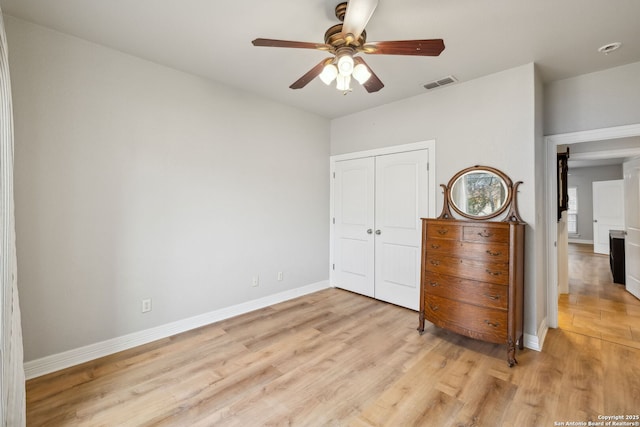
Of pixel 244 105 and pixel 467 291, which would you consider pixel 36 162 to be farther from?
pixel 467 291

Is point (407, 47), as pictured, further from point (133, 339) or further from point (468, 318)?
point (133, 339)

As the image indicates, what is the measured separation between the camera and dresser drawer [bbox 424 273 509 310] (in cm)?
243

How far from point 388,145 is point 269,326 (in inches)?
104

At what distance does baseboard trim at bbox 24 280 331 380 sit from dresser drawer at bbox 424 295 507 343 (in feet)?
6.31

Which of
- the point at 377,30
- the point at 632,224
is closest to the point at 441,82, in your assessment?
the point at 377,30

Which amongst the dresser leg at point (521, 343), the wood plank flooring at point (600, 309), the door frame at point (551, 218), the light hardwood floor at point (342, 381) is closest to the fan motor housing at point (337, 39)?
the light hardwood floor at point (342, 381)

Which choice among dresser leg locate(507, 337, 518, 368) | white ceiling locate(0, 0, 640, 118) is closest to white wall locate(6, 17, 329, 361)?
white ceiling locate(0, 0, 640, 118)

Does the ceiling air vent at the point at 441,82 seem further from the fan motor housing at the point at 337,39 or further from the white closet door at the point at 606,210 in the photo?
the white closet door at the point at 606,210

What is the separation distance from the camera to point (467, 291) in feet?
8.52

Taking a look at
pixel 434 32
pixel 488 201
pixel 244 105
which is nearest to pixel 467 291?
pixel 488 201

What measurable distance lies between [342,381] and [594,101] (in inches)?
138

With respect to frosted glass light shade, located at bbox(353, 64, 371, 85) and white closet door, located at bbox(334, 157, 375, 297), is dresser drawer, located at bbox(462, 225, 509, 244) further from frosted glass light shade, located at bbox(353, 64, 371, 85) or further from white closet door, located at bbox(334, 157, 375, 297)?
frosted glass light shade, located at bbox(353, 64, 371, 85)

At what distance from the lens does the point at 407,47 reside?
1706 millimetres

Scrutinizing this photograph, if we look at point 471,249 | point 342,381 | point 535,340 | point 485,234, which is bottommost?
point 342,381
